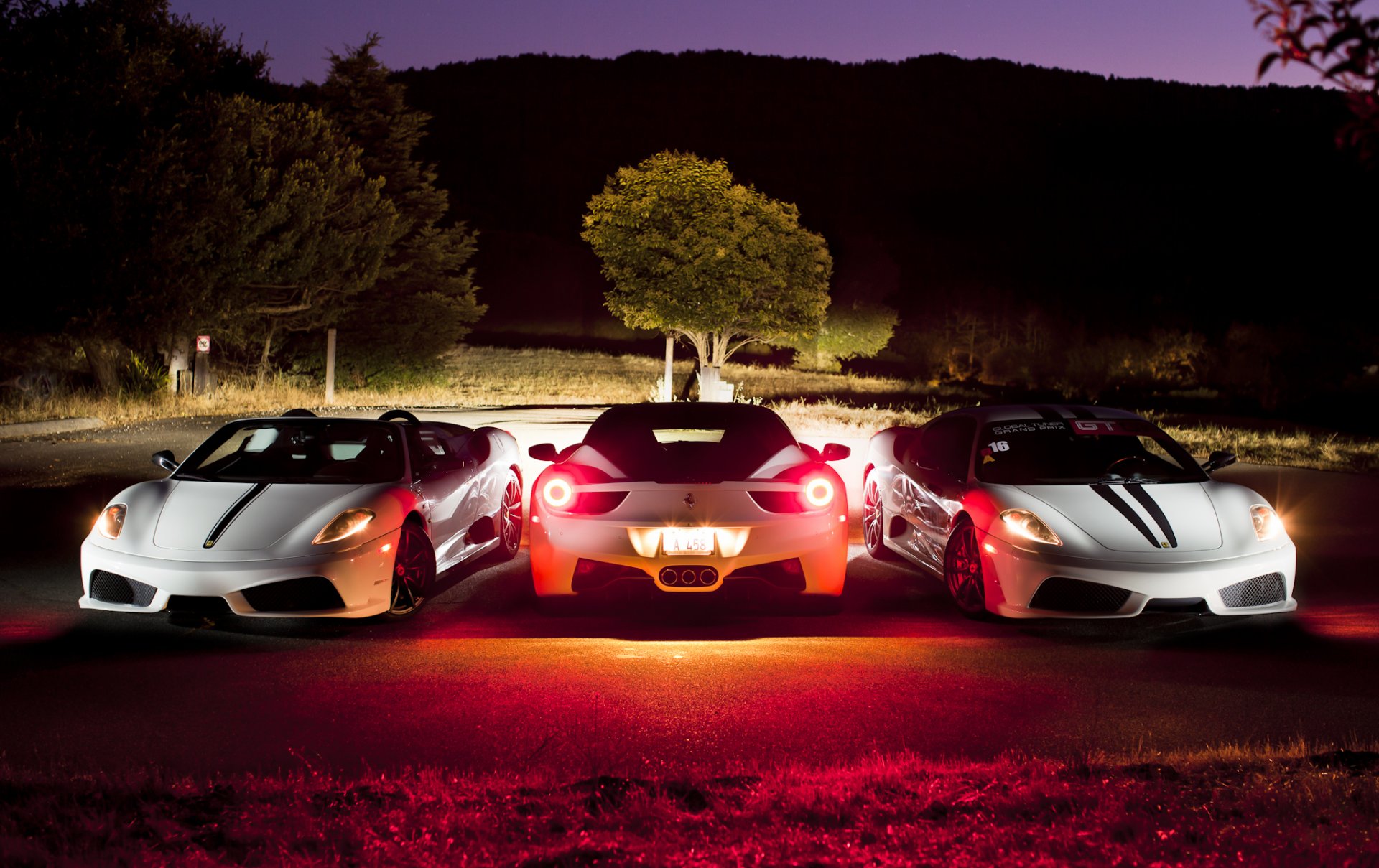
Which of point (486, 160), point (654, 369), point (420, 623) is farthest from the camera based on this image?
point (486, 160)

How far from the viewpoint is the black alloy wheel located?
10.7 meters

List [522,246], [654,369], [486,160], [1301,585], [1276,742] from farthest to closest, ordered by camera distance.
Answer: [486,160] → [522,246] → [654,369] → [1301,585] → [1276,742]

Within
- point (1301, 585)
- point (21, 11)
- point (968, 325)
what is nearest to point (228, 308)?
point (21, 11)

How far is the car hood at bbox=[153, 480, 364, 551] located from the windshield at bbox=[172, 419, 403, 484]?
0.87 ft

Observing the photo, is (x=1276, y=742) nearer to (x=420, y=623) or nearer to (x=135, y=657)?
(x=420, y=623)

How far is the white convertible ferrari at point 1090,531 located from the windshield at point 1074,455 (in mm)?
16

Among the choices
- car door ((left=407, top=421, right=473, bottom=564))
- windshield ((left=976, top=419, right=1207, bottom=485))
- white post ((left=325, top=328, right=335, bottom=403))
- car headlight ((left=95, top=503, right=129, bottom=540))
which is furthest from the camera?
white post ((left=325, top=328, right=335, bottom=403))

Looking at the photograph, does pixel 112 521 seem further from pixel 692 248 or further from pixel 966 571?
pixel 692 248

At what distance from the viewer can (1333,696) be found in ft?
20.1

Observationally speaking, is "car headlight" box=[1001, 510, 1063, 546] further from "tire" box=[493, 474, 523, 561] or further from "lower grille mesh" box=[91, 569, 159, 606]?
"lower grille mesh" box=[91, 569, 159, 606]

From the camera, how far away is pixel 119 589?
7484mm

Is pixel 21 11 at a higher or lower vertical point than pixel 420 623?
higher

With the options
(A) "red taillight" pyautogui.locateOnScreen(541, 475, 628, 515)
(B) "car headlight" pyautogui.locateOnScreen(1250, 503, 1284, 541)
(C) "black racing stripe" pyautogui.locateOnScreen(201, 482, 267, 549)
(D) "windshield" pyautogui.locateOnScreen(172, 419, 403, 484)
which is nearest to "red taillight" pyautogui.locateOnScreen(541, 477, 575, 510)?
(A) "red taillight" pyautogui.locateOnScreen(541, 475, 628, 515)

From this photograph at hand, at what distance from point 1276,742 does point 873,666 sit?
2196 millimetres
